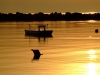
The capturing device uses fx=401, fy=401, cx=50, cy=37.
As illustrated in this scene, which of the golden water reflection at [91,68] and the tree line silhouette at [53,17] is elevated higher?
the golden water reflection at [91,68]

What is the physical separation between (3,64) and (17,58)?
390 cm

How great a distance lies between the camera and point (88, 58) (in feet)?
111

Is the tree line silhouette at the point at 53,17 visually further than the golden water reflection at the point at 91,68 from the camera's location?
Yes

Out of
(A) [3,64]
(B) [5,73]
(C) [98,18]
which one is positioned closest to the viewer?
(B) [5,73]

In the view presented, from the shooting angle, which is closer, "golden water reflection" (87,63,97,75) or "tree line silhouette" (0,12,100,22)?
"golden water reflection" (87,63,97,75)

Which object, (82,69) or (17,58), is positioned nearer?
(82,69)

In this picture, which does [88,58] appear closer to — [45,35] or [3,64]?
[3,64]

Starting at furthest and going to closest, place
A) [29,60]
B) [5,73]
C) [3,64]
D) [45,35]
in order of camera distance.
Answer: [45,35], [29,60], [3,64], [5,73]

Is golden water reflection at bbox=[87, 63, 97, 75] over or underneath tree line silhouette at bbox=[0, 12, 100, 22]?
over

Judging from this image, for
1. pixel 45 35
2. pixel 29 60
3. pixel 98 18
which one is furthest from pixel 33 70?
pixel 98 18

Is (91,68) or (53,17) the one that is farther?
(53,17)

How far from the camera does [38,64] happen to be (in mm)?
30047

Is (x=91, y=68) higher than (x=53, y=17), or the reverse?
(x=91, y=68)

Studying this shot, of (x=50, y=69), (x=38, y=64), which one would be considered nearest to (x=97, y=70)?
(x=50, y=69)
